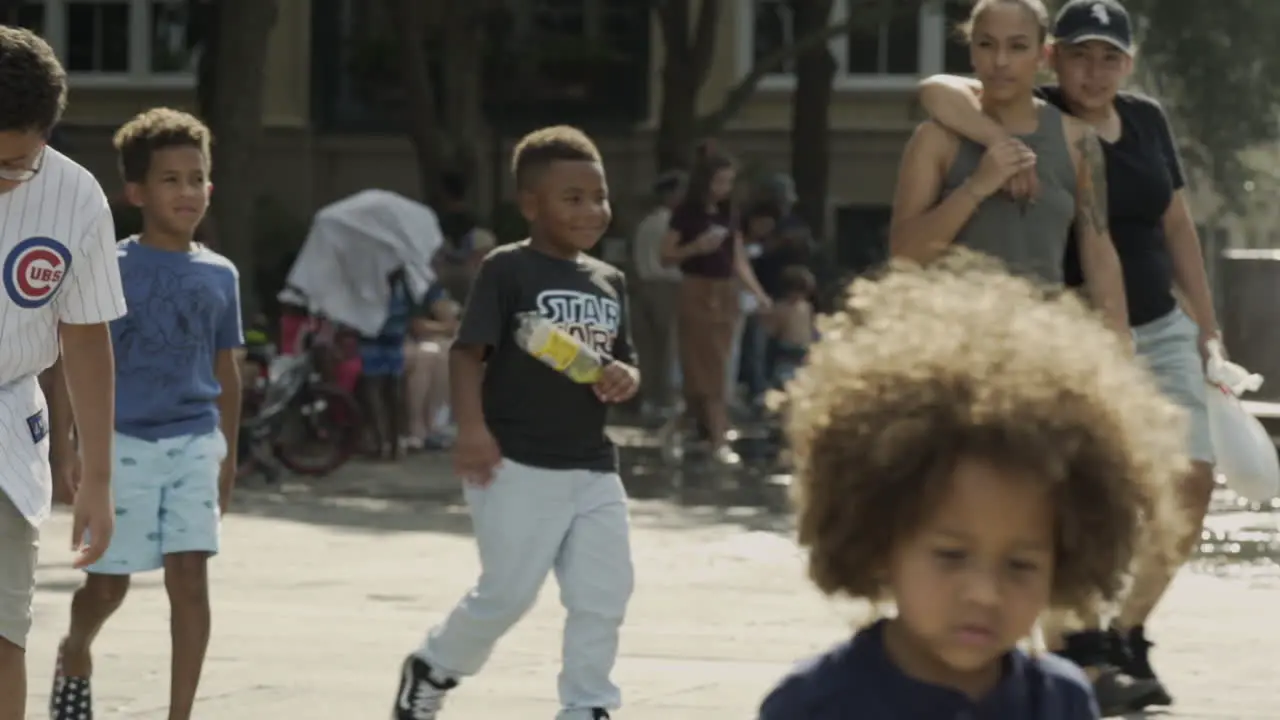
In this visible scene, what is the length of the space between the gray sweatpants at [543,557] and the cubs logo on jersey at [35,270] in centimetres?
171

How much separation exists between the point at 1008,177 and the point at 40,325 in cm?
251

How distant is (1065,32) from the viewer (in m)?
7.59

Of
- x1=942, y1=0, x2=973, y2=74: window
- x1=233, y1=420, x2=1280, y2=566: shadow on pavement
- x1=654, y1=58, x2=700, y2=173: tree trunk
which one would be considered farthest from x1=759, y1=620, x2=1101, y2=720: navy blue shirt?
x1=942, y1=0, x2=973, y2=74: window

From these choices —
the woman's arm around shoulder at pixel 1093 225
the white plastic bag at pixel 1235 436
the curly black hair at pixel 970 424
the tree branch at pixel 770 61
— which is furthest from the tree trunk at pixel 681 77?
the curly black hair at pixel 970 424

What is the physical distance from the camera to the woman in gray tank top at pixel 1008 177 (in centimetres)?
707

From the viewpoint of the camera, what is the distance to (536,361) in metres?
7.09

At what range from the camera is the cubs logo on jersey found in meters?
5.52

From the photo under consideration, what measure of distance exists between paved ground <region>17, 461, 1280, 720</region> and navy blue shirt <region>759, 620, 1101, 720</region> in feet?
14.6

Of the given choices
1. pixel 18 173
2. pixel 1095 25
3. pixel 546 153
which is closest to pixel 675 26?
pixel 1095 25

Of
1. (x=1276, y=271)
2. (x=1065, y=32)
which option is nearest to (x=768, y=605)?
(x=1065, y=32)

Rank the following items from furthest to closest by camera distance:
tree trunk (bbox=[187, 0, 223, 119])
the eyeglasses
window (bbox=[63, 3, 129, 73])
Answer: window (bbox=[63, 3, 129, 73]), tree trunk (bbox=[187, 0, 223, 119]), the eyeglasses

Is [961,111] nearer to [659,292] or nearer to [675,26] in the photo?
[659,292]

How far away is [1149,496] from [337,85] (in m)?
33.2

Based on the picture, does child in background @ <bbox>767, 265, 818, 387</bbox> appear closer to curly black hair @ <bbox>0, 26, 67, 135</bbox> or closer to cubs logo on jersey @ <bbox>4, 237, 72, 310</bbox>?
cubs logo on jersey @ <bbox>4, 237, 72, 310</bbox>
